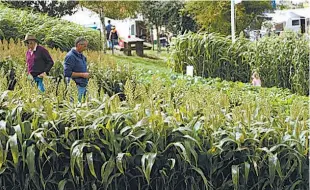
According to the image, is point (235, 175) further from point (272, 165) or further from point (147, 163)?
point (147, 163)

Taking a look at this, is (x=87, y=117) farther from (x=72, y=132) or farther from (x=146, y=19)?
(x=146, y=19)

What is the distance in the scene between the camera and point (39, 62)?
6.66m

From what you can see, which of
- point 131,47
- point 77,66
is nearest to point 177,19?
point 131,47

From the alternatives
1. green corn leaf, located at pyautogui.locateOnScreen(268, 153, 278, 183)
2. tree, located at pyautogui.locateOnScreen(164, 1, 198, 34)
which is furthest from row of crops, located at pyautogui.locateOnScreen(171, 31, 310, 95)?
tree, located at pyautogui.locateOnScreen(164, 1, 198, 34)

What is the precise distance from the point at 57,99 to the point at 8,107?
33 cm

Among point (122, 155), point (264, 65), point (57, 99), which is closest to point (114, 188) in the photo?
point (122, 155)

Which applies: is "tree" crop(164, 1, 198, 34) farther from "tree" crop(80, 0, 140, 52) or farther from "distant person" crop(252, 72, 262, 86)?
"distant person" crop(252, 72, 262, 86)

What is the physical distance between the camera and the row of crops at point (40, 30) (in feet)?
35.9

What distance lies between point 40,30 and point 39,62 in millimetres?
4892

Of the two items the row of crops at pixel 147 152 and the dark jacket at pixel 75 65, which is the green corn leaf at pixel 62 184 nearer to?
the row of crops at pixel 147 152

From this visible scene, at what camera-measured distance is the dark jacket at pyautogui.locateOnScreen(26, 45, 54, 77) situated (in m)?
6.64

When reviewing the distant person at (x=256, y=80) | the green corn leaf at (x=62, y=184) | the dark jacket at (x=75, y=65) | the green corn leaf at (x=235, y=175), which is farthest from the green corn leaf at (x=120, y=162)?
the distant person at (x=256, y=80)

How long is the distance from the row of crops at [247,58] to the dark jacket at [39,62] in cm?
395

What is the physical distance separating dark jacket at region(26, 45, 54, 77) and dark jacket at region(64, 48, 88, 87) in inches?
20.3
